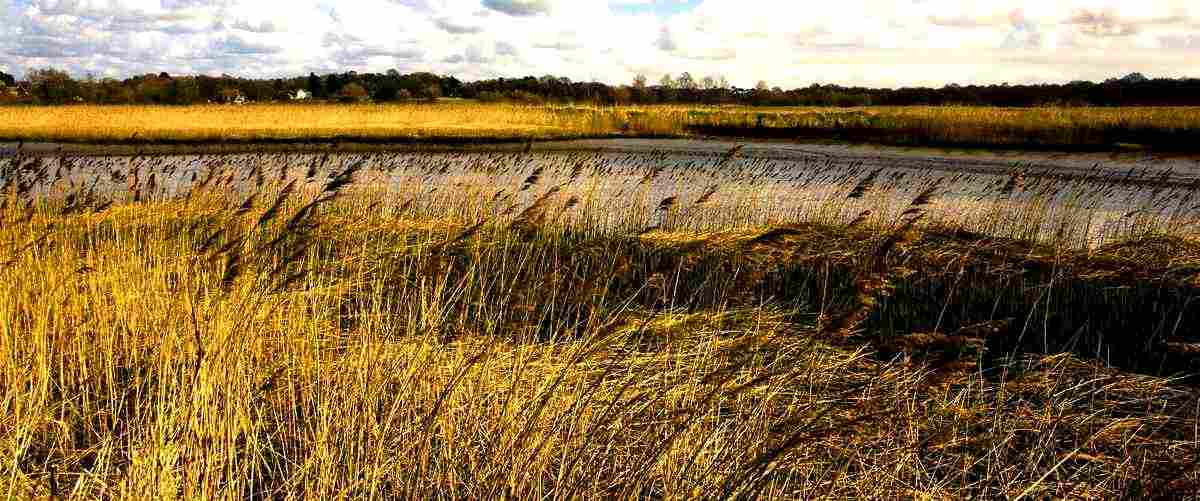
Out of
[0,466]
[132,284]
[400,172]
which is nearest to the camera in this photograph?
[0,466]

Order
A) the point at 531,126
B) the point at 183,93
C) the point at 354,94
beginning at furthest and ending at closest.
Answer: the point at 354,94 → the point at 183,93 → the point at 531,126

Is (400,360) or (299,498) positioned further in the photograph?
(400,360)

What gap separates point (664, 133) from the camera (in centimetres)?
3253

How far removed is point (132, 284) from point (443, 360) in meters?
2.10

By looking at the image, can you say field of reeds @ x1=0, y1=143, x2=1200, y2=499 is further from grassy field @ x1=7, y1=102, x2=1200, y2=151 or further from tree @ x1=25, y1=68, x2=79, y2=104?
tree @ x1=25, y1=68, x2=79, y2=104

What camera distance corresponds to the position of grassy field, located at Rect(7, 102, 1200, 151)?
26.8 meters

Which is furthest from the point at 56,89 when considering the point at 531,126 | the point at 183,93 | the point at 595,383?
the point at 595,383

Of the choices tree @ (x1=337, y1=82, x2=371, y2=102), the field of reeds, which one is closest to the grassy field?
tree @ (x1=337, y1=82, x2=371, y2=102)

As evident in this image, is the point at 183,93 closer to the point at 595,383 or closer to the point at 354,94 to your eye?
the point at 354,94

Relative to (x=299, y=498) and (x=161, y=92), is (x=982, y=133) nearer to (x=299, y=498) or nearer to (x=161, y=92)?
(x=299, y=498)

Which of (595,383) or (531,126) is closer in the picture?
(595,383)

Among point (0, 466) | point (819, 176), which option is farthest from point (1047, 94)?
point (0, 466)

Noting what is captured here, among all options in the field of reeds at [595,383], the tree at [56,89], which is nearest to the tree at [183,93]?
the tree at [56,89]

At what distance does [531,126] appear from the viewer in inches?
1439
